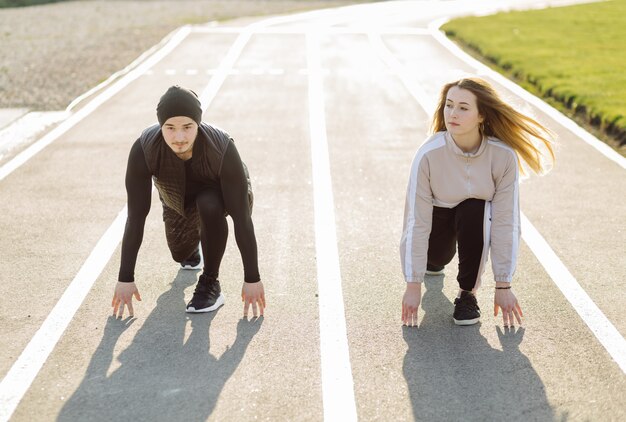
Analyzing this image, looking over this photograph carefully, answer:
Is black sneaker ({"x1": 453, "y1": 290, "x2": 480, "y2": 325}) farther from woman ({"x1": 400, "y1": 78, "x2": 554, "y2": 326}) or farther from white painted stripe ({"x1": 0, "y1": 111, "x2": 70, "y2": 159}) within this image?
white painted stripe ({"x1": 0, "y1": 111, "x2": 70, "y2": 159})

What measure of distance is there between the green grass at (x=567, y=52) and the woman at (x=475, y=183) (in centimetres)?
579

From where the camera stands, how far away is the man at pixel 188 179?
17.2ft

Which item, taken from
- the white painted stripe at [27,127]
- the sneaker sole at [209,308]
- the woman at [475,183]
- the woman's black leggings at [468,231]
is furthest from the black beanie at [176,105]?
the white painted stripe at [27,127]

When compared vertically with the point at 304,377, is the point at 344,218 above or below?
below

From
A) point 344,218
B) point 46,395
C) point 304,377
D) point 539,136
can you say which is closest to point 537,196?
point 344,218

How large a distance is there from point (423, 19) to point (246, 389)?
2334 centimetres

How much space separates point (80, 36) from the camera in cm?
2262

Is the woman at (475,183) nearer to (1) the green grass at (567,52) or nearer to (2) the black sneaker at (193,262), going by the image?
(2) the black sneaker at (193,262)

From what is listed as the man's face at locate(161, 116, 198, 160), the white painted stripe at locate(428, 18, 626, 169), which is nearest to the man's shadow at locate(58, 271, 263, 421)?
the man's face at locate(161, 116, 198, 160)

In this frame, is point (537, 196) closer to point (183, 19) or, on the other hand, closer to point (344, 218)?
point (344, 218)

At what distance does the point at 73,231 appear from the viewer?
7.50 m

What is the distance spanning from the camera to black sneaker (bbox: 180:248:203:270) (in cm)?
656

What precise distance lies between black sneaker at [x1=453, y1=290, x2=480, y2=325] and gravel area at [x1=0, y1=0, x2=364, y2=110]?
29.9 ft

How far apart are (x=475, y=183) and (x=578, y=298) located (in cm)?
127
